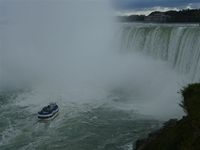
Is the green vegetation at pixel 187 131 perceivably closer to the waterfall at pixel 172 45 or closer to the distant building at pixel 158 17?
the waterfall at pixel 172 45

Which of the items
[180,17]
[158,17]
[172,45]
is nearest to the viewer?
[172,45]

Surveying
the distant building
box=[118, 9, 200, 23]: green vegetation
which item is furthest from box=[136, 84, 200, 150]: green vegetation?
the distant building

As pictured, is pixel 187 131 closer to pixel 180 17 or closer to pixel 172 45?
pixel 172 45

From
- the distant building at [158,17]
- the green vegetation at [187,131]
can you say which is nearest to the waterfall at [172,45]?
the distant building at [158,17]

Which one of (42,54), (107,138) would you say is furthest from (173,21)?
(107,138)

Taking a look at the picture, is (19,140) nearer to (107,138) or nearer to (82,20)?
(107,138)

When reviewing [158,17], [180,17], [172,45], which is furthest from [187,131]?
[158,17]
